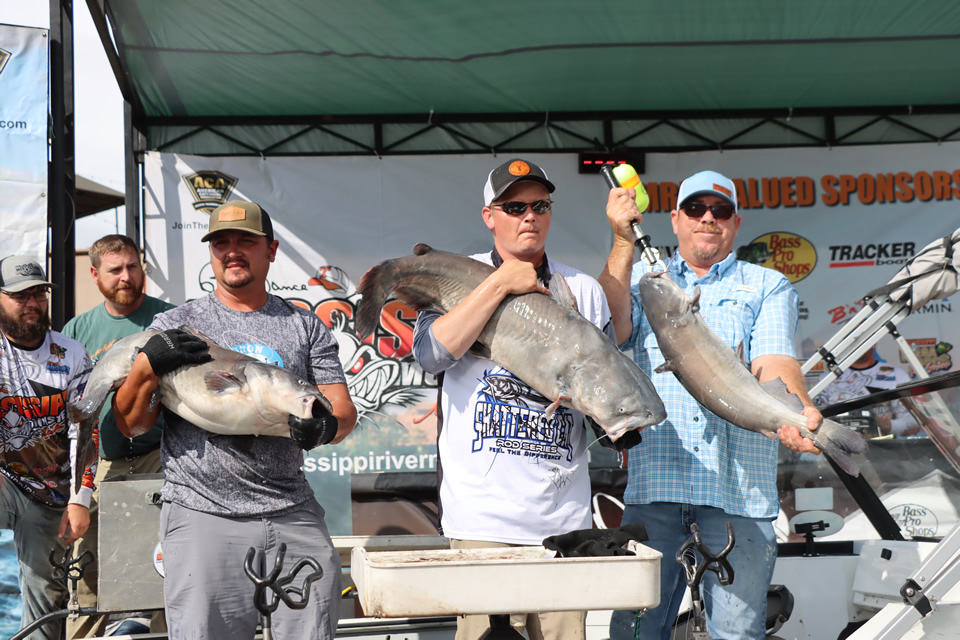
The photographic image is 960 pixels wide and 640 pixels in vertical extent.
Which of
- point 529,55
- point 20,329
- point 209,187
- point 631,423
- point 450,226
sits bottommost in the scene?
point 631,423

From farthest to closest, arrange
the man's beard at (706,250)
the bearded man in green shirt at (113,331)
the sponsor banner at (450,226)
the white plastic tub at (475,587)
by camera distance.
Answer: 1. the sponsor banner at (450,226)
2. the bearded man in green shirt at (113,331)
3. the man's beard at (706,250)
4. the white plastic tub at (475,587)

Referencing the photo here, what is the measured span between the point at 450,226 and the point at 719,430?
4.53 metres

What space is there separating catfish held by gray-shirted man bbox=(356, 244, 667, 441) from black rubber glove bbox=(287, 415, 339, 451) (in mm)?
359

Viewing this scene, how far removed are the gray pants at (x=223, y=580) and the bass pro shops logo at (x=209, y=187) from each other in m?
4.73

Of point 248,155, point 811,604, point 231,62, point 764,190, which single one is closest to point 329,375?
point 811,604

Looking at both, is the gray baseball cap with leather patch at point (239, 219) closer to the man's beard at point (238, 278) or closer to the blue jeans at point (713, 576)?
the man's beard at point (238, 278)

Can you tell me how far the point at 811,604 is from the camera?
354cm

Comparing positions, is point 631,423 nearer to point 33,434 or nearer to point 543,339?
point 543,339

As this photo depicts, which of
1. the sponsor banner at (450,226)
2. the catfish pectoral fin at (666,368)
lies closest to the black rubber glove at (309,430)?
the catfish pectoral fin at (666,368)

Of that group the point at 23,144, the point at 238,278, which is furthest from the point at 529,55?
the point at 238,278

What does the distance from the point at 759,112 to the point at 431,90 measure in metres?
3.06

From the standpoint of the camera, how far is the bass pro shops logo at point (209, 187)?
22.6 ft

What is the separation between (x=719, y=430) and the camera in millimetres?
2811

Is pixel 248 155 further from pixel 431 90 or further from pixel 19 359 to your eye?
pixel 19 359
